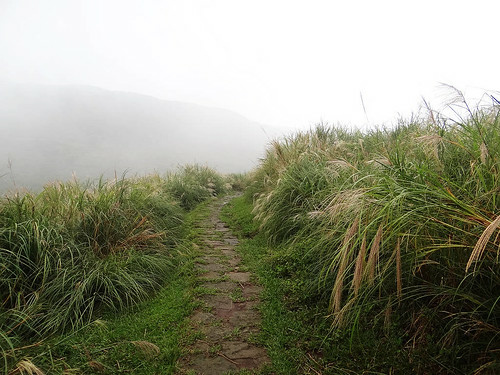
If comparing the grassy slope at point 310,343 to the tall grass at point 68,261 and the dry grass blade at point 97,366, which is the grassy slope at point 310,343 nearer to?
the dry grass blade at point 97,366

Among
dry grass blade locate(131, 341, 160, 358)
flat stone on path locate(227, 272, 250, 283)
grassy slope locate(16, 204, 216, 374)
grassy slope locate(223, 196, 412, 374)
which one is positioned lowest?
grassy slope locate(16, 204, 216, 374)

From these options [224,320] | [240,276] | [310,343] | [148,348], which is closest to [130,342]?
[148,348]

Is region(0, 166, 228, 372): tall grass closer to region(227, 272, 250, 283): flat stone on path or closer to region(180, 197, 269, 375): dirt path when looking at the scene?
region(180, 197, 269, 375): dirt path

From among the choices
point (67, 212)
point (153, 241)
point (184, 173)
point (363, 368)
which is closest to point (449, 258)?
point (363, 368)

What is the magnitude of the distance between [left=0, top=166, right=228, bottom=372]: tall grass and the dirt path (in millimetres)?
705

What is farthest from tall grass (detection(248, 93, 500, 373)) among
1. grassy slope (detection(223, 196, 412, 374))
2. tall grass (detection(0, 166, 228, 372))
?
tall grass (detection(0, 166, 228, 372))

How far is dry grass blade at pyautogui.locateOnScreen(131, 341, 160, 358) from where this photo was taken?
2.11 m

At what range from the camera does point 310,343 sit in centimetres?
218

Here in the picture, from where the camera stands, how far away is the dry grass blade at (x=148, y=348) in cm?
211

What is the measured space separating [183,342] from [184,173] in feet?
33.2

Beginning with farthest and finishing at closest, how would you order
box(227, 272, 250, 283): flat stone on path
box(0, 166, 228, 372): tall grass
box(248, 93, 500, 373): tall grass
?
box(227, 272, 250, 283): flat stone on path → box(0, 166, 228, 372): tall grass → box(248, 93, 500, 373): tall grass

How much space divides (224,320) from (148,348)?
718 millimetres

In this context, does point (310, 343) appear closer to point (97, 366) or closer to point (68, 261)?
point (97, 366)

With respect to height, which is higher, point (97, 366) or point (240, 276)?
point (240, 276)
